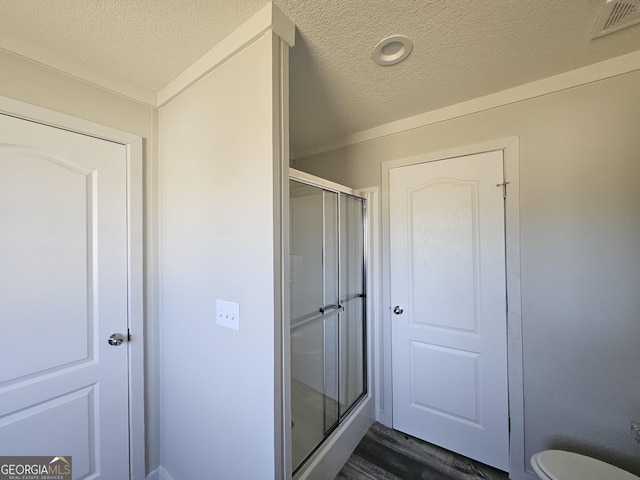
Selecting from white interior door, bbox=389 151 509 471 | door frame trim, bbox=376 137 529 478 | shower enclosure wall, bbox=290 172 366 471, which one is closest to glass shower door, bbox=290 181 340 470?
shower enclosure wall, bbox=290 172 366 471

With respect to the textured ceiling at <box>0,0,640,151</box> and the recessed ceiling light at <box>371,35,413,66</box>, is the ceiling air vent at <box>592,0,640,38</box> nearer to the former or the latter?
the textured ceiling at <box>0,0,640,151</box>

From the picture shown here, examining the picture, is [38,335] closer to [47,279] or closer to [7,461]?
[47,279]

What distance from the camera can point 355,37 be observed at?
1179 millimetres

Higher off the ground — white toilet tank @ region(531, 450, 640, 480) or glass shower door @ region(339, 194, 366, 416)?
glass shower door @ region(339, 194, 366, 416)

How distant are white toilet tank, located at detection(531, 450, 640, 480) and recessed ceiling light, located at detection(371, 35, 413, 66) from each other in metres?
2.09

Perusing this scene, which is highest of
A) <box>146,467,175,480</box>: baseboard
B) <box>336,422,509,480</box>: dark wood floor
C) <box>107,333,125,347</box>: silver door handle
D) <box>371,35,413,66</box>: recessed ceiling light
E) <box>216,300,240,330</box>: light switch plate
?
<box>371,35,413,66</box>: recessed ceiling light

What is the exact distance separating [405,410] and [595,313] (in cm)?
137

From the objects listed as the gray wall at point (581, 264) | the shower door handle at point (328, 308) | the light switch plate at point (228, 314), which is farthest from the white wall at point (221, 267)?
the gray wall at point (581, 264)

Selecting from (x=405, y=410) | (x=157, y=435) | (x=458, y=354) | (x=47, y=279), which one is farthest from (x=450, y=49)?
(x=157, y=435)

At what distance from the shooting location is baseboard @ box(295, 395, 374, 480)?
56.5 inches

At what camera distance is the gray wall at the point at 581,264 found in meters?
1.32

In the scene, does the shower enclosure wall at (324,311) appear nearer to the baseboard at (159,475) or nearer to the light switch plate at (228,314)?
the light switch plate at (228,314)

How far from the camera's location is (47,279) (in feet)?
3.99

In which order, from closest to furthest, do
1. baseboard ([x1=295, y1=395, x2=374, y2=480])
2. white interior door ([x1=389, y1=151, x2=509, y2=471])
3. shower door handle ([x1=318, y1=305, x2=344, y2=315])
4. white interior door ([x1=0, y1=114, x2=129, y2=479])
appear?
white interior door ([x1=0, y1=114, x2=129, y2=479]) → baseboard ([x1=295, y1=395, x2=374, y2=480]) → white interior door ([x1=389, y1=151, x2=509, y2=471]) → shower door handle ([x1=318, y1=305, x2=344, y2=315])
